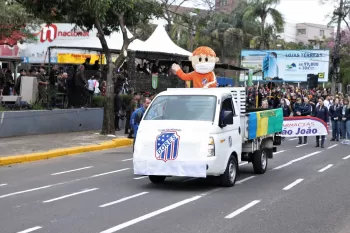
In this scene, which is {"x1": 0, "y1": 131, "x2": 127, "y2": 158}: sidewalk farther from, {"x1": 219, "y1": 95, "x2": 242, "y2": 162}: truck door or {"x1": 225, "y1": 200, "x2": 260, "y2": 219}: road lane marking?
{"x1": 225, "y1": 200, "x2": 260, "y2": 219}: road lane marking

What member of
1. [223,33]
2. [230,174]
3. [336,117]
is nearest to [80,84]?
[336,117]

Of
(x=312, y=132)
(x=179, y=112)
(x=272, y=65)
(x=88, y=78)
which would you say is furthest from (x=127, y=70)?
(x=272, y=65)

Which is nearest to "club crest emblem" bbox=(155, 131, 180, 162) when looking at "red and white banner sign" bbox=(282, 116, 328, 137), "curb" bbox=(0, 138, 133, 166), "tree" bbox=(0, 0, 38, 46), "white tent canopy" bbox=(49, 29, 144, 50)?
"curb" bbox=(0, 138, 133, 166)

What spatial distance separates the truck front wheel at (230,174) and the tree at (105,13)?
921cm

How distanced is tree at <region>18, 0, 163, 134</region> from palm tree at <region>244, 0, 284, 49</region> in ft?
112

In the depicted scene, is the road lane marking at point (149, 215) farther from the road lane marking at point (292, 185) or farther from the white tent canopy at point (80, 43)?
the white tent canopy at point (80, 43)

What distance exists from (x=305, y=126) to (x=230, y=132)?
418 inches

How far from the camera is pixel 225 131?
40.5 ft

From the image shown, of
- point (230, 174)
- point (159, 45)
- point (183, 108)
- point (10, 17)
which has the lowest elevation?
point (230, 174)

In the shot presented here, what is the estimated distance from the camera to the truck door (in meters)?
12.2

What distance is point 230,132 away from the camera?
41.5 feet

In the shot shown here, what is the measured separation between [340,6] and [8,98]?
3638cm

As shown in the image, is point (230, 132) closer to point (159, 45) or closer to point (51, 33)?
point (159, 45)

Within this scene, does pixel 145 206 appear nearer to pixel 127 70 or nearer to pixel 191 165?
pixel 191 165
